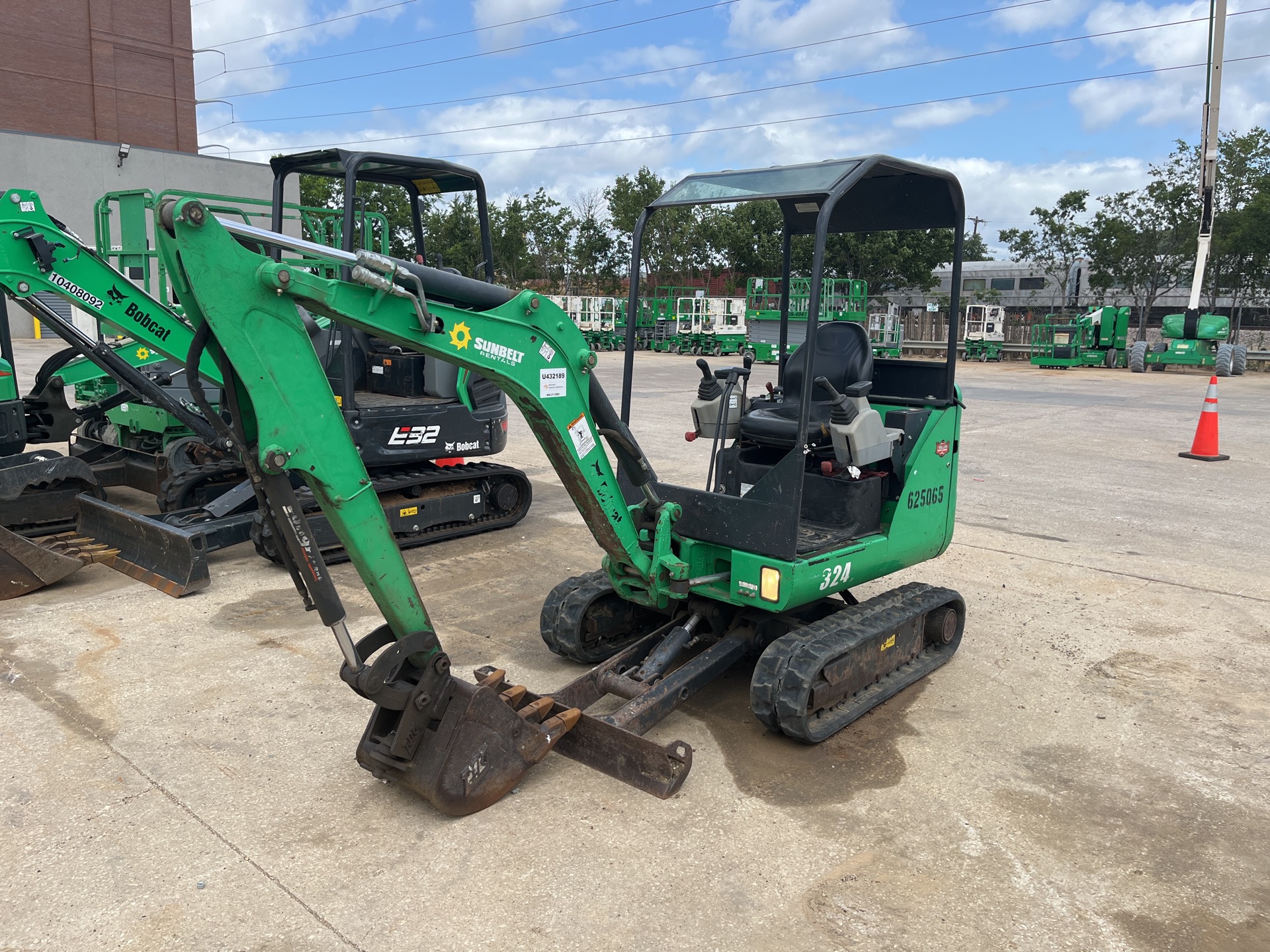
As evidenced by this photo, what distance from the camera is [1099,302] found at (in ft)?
135

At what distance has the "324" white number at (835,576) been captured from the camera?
464 centimetres

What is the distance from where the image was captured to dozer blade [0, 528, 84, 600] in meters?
6.38

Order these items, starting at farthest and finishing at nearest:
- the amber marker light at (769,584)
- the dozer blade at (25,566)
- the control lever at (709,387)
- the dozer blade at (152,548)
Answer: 1. the dozer blade at (152,548)
2. the dozer blade at (25,566)
3. the control lever at (709,387)
4. the amber marker light at (769,584)

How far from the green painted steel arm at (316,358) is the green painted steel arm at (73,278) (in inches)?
147

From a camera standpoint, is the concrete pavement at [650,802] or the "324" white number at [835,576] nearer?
the concrete pavement at [650,802]

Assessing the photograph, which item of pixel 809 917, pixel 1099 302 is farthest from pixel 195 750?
pixel 1099 302

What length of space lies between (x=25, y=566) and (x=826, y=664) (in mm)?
5273

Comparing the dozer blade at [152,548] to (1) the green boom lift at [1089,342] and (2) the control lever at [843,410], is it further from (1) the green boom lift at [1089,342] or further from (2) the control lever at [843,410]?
(1) the green boom lift at [1089,342]

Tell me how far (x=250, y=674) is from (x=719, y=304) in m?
30.4

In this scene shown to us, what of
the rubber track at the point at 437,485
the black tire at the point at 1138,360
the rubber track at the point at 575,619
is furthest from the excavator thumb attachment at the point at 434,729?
the black tire at the point at 1138,360

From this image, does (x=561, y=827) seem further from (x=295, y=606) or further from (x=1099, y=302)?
(x=1099, y=302)

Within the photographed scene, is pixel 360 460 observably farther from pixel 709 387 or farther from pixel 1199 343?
pixel 1199 343

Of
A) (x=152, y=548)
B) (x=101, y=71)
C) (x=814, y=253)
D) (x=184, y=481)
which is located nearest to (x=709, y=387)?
(x=814, y=253)

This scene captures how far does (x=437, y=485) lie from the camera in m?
8.36
